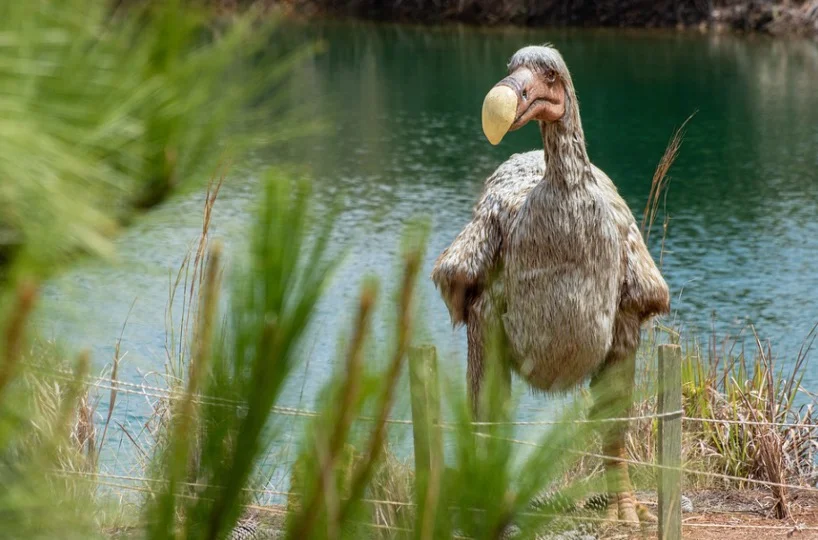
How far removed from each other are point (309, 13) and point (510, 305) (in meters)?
26.0

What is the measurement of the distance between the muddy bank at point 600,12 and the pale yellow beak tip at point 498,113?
23.0m

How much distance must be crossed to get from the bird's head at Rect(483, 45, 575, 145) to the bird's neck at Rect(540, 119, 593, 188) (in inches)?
1.3

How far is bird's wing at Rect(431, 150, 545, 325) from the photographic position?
152 inches

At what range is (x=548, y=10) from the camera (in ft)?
90.7

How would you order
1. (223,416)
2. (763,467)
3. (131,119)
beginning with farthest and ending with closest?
(763,467), (223,416), (131,119)

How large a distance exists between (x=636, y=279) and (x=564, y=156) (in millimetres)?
500

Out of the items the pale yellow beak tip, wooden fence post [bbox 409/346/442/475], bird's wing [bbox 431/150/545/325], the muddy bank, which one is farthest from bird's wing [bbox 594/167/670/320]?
the muddy bank

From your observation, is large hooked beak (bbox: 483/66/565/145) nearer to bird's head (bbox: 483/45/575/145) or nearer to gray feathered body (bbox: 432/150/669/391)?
bird's head (bbox: 483/45/575/145)

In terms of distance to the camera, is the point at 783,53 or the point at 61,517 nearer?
the point at 61,517

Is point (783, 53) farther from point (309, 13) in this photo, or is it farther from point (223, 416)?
point (223, 416)

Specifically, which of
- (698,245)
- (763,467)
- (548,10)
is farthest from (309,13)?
(763,467)

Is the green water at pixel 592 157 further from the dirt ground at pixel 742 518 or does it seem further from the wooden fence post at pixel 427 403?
the dirt ground at pixel 742 518

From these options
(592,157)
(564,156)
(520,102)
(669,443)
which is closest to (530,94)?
(520,102)

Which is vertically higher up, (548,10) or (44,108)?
(44,108)
